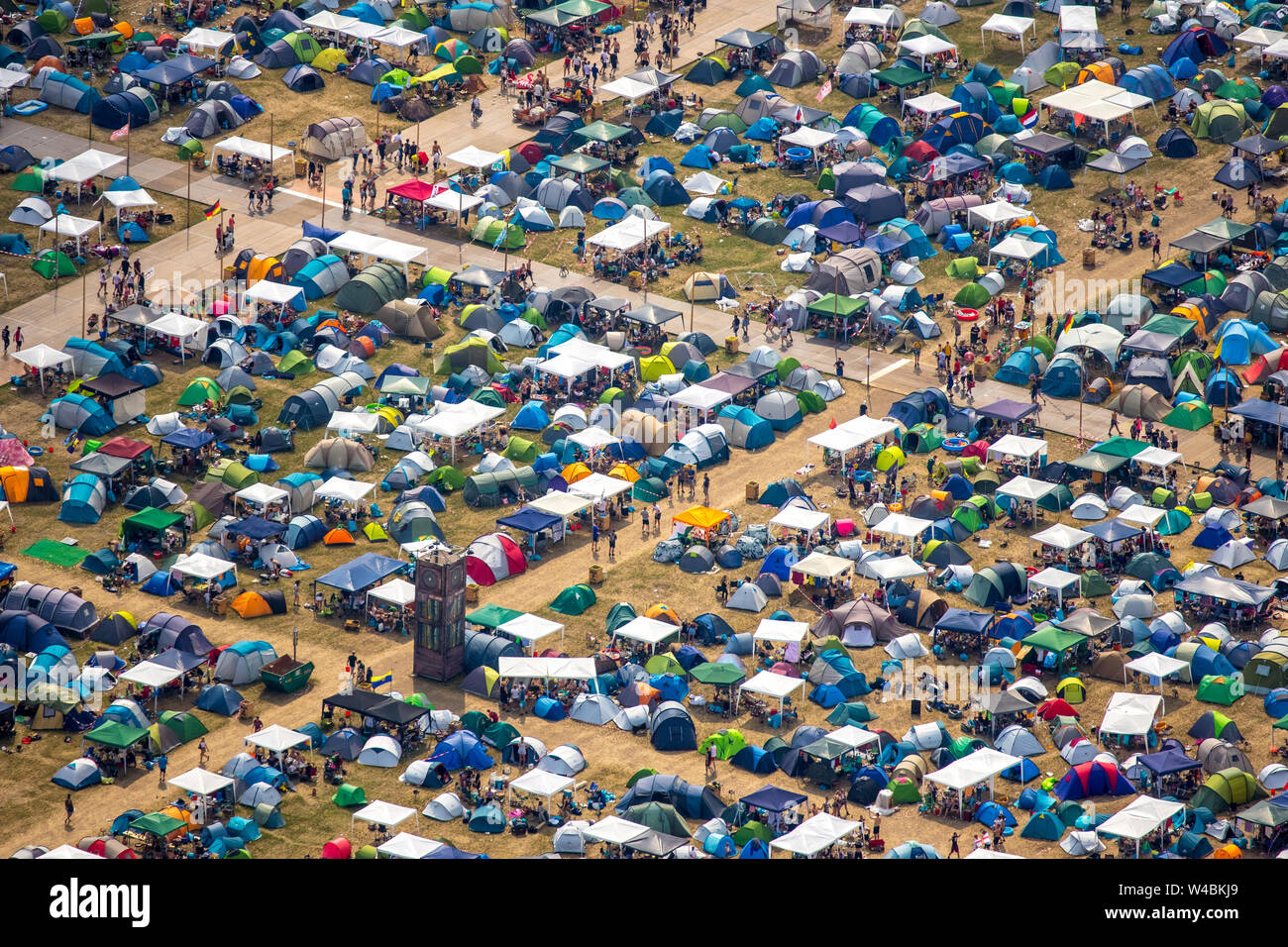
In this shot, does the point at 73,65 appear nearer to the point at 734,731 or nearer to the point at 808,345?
the point at 808,345

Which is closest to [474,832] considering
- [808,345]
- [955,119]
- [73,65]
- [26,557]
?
[26,557]

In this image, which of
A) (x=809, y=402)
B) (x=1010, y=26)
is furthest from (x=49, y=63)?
(x=1010, y=26)

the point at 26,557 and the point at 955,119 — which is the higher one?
the point at 955,119

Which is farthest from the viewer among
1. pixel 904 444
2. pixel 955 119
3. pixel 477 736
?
pixel 955 119

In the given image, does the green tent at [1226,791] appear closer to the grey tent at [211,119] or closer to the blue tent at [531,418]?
the blue tent at [531,418]

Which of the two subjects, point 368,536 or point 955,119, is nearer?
point 368,536

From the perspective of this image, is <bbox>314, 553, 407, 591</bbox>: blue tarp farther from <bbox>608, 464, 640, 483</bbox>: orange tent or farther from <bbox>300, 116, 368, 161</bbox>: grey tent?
<bbox>300, 116, 368, 161</bbox>: grey tent

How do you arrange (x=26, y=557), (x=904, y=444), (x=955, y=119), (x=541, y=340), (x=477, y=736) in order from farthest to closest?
(x=955, y=119), (x=541, y=340), (x=904, y=444), (x=26, y=557), (x=477, y=736)

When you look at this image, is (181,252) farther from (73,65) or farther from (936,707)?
(936,707)
